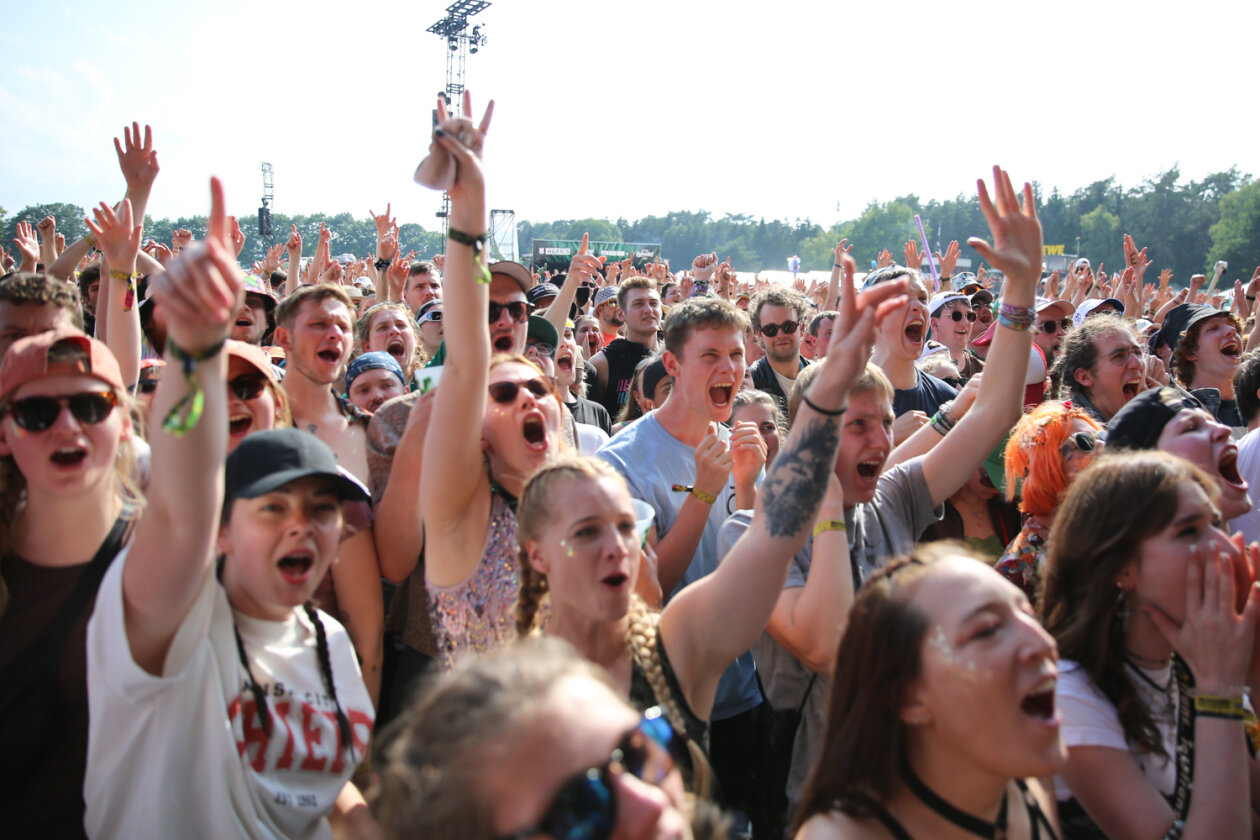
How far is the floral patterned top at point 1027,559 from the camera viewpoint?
3.08 meters

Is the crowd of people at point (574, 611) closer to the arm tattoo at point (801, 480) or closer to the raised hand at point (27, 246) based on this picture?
Answer: the arm tattoo at point (801, 480)

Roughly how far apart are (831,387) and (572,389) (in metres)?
3.70

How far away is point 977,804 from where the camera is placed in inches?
68.7

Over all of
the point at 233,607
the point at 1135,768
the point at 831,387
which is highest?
the point at 831,387

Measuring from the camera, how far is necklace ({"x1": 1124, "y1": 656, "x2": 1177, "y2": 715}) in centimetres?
224

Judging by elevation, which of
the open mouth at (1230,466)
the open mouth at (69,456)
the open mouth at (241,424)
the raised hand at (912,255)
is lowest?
the open mouth at (1230,466)

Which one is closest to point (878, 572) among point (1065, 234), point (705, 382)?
point (705, 382)

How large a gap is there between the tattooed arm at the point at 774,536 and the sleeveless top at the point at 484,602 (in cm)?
55

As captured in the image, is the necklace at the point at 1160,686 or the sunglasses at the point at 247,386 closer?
the necklace at the point at 1160,686

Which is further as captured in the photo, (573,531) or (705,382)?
(705,382)

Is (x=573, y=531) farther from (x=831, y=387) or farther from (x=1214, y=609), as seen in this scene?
(x=1214, y=609)

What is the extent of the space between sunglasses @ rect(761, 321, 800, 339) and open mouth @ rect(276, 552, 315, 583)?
4.63 m

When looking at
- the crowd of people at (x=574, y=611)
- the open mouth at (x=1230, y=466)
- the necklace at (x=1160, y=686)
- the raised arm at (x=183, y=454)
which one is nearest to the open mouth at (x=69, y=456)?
the crowd of people at (x=574, y=611)

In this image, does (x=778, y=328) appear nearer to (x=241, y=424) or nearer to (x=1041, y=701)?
(x=241, y=424)
